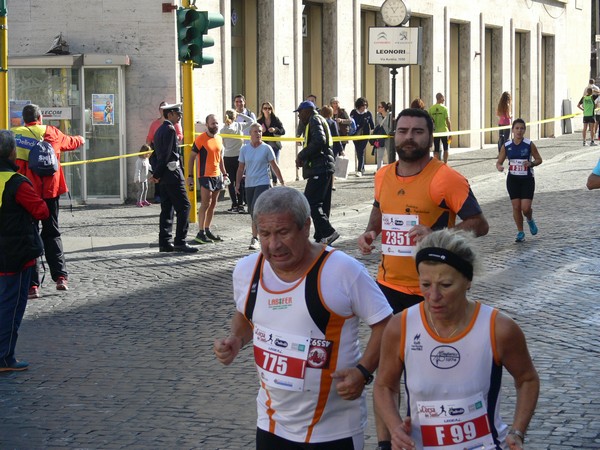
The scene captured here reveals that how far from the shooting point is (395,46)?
21.7 metres

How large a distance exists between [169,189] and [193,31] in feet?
11.1

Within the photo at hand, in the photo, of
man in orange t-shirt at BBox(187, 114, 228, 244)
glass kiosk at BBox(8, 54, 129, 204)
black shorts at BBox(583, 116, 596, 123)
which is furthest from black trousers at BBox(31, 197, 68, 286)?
black shorts at BBox(583, 116, 596, 123)

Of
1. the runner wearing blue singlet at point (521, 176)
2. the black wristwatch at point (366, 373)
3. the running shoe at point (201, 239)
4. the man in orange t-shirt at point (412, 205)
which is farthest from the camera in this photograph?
the running shoe at point (201, 239)

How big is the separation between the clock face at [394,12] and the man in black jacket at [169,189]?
24.8 feet

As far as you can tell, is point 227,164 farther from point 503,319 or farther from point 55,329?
point 503,319

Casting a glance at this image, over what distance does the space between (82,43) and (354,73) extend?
9.88m

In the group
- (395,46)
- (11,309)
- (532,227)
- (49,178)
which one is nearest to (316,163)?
(532,227)

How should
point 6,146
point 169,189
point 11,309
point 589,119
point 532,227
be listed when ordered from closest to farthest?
point 11,309
point 6,146
point 169,189
point 532,227
point 589,119

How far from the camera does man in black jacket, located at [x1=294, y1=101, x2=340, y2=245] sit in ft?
51.0

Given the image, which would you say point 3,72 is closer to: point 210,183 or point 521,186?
point 210,183

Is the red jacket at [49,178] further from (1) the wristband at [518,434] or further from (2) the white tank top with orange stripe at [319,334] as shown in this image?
(1) the wristband at [518,434]

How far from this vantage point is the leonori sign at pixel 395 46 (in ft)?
71.0

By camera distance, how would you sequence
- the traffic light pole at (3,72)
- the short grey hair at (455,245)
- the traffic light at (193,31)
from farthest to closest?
the traffic light at (193,31) → the traffic light pole at (3,72) → the short grey hair at (455,245)

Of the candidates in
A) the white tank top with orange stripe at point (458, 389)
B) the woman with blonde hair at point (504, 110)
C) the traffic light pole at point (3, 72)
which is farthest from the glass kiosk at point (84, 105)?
the white tank top with orange stripe at point (458, 389)
